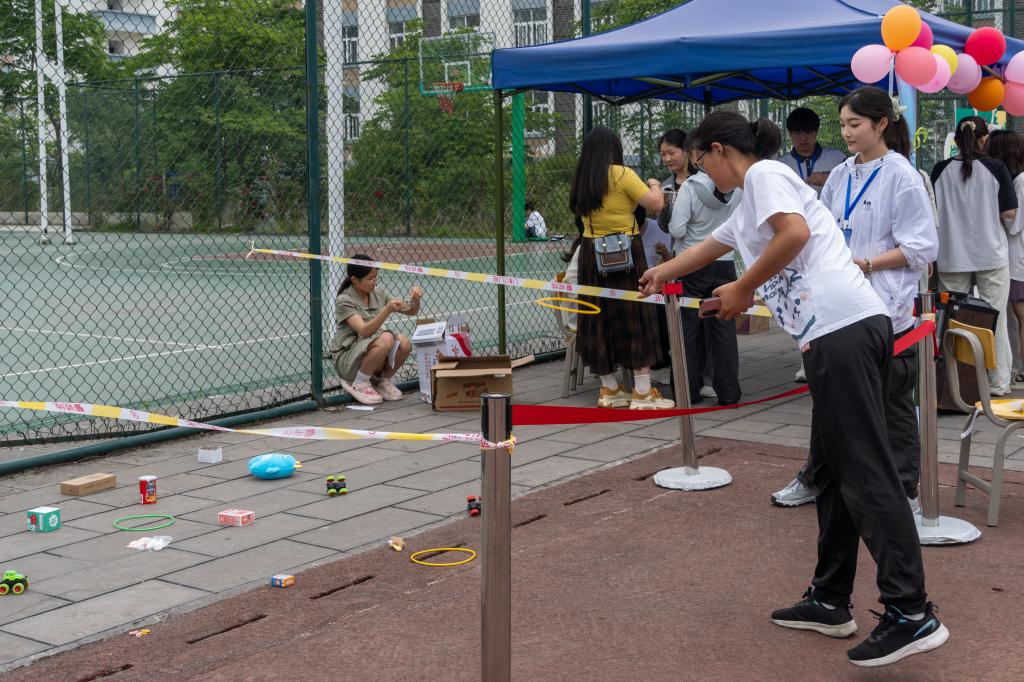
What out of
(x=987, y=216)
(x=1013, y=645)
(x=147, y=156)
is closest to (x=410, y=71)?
(x=147, y=156)

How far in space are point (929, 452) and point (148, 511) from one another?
3.70 metres

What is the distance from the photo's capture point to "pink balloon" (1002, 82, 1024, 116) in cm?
718

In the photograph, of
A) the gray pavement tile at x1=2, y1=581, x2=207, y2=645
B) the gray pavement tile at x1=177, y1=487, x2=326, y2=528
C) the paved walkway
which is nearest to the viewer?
the gray pavement tile at x1=2, y1=581, x2=207, y2=645

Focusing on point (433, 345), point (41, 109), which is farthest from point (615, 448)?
point (41, 109)

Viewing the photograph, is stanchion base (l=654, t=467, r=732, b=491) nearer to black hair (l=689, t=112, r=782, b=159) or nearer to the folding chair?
the folding chair

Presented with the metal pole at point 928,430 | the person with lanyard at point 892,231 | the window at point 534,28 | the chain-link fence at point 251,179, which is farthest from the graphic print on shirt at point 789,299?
the window at point 534,28

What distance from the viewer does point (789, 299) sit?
3.77 meters

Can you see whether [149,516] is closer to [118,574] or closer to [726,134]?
[118,574]

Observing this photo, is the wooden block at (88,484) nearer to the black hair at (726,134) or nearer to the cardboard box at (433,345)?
the cardboard box at (433,345)

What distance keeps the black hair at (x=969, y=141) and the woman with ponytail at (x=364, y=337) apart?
3.98 m

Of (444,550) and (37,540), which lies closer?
(444,550)

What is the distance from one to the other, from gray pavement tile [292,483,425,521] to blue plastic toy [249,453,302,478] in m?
0.50

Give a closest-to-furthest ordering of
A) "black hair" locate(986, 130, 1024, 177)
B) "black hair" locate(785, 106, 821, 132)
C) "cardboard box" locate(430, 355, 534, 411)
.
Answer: "cardboard box" locate(430, 355, 534, 411) < "black hair" locate(785, 106, 821, 132) < "black hair" locate(986, 130, 1024, 177)

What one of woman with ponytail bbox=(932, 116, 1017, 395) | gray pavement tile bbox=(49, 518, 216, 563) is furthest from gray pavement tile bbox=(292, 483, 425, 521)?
woman with ponytail bbox=(932, 116, 1017, 395)
